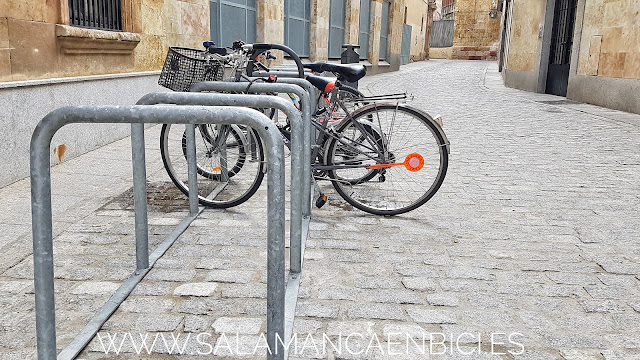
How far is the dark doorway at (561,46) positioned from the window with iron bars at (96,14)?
1214 cm

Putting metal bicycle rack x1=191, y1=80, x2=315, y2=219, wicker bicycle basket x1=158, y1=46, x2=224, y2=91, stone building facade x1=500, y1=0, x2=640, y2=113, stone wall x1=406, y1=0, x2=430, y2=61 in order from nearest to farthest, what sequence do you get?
metal bicycle rack x1=191, y1=80, x2=315, y2=219 < wicker bicycle basket x1=158, y1=46, x2=224, y2=91 < stone building facade x1=500, y1=0, x2=640, y2=113 < stone wall x1=406, y1=0, x2=430, y2=61

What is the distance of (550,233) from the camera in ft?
13.7

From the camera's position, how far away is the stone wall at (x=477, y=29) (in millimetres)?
44781

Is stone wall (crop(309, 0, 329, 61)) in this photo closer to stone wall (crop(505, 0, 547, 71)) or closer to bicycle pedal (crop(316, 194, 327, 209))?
stone wall (crop(505, 0, 547, 71))

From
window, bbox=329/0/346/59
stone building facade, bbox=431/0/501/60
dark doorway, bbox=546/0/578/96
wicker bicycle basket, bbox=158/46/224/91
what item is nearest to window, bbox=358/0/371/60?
window, bbox=329/0/346/59

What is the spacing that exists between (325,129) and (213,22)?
720 cm

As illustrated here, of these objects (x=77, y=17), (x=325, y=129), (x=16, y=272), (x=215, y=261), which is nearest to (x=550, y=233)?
(x=325, y=129)

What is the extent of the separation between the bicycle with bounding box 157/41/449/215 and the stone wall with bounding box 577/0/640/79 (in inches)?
345

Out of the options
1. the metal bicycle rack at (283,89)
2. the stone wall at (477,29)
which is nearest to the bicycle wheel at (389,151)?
the metal bicycle rack at (283,89)

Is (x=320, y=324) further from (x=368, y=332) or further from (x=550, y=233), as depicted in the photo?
(x=550, y=233)

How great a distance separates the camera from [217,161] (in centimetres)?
481

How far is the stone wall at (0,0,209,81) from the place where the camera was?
5.41 metres

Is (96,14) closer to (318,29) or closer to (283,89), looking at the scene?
(283,89)

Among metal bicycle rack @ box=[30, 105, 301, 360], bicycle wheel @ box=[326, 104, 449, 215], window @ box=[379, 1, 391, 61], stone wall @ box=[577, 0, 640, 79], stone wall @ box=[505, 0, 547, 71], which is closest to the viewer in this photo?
metal bicycle rack @ box=[30, 105, 301, 360]
